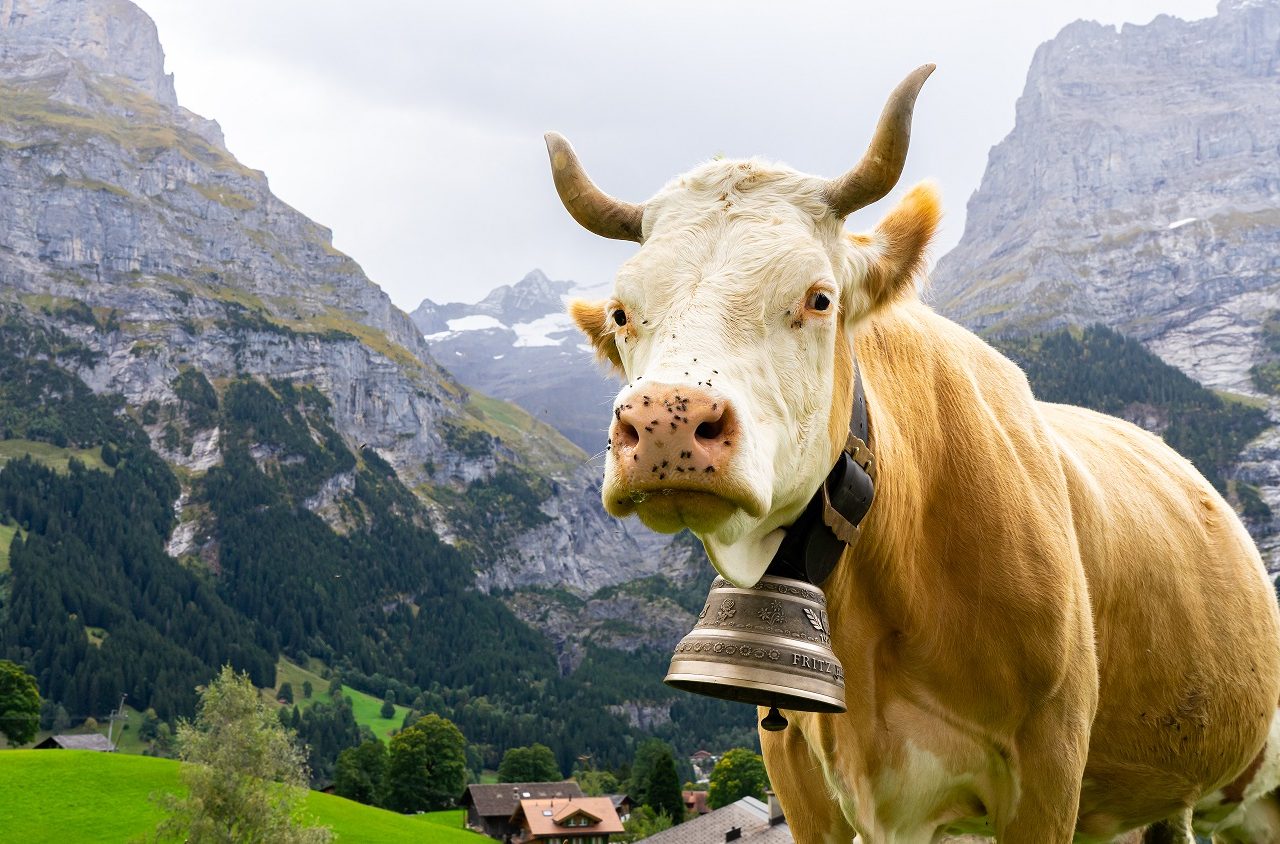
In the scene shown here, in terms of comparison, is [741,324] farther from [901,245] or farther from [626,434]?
[901,245]

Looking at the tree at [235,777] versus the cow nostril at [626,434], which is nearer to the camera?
the cow nostril at [626,434]

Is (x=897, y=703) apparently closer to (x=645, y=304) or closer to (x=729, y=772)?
(x=645, y=304)

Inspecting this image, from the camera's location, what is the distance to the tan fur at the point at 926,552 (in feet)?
11.7

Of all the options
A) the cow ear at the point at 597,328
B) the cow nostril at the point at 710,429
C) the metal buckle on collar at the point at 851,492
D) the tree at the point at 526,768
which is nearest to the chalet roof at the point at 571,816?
the tree at the point at 526,768

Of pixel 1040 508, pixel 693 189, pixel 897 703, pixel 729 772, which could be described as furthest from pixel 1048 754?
pixel 729 772

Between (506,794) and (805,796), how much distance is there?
97273 millimetres

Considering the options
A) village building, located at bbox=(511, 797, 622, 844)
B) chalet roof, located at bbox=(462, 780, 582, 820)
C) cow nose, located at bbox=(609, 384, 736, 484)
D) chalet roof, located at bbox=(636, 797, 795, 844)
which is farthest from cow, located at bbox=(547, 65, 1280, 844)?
chalet roof, located at bbox=(462, 780, 582, 820)

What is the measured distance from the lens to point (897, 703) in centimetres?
427

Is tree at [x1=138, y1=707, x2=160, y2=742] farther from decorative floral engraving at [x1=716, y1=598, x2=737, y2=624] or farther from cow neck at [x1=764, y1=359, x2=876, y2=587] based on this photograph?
cow neck at [x1=764, y1=359, x2=876, y2=587]

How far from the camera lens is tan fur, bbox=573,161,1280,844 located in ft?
11.7

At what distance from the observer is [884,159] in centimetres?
370

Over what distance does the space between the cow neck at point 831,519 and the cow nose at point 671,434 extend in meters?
0.84

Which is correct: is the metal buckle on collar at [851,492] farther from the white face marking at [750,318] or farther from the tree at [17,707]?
the tree at [17,707]

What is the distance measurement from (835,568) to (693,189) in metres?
1.53
